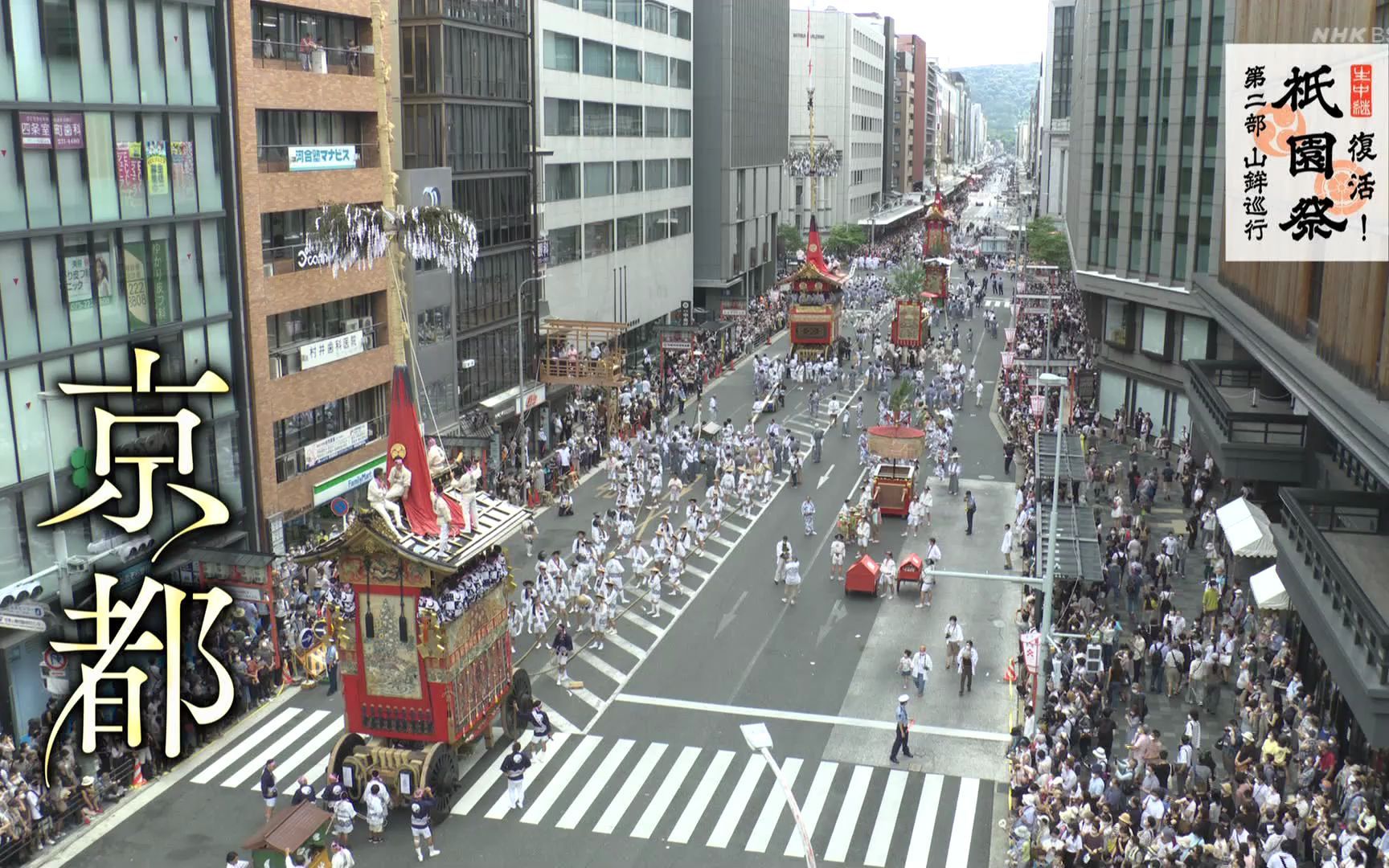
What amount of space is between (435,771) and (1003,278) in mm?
120361

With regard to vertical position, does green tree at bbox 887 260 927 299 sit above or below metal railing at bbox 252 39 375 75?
below

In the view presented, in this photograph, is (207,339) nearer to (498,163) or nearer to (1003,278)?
(498,163)

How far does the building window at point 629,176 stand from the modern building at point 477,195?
14.9 meters

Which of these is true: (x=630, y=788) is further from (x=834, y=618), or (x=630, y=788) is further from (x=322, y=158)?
(x=322, y=158)

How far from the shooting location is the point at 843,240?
134 m

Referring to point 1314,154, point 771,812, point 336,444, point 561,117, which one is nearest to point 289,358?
point 336,444

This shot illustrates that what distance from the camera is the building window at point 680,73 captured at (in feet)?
275

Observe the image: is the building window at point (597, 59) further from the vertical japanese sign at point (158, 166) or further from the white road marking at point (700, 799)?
the white road marking at point (700, 799)

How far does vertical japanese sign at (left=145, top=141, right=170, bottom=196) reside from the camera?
3325 centimetres

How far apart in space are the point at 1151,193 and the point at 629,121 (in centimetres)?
3053

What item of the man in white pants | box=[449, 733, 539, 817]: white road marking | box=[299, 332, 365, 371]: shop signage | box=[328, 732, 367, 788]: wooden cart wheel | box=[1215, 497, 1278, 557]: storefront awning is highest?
box=[299, 332, 365, 371]: shop signage

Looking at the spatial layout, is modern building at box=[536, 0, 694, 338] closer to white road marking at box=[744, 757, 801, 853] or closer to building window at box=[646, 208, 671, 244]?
building window at box=[646, 208, 671, 244]

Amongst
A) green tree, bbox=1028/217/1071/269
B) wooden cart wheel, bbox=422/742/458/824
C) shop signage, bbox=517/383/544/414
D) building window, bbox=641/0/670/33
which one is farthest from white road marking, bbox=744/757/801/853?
green tree, bbox=1028/217/1071/269

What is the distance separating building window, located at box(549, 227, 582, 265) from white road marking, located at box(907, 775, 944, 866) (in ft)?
132
